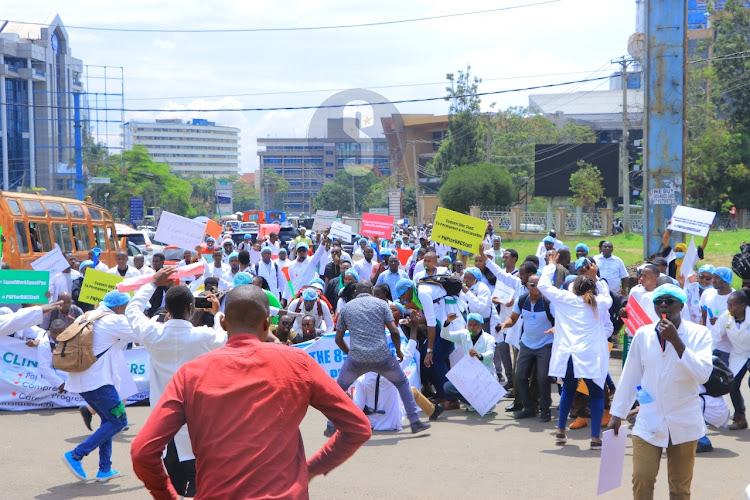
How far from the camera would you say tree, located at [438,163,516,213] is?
54.2 metres

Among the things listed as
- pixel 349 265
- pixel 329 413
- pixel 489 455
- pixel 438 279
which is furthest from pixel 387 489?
pixel 349 265

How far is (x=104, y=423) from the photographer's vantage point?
6953mm

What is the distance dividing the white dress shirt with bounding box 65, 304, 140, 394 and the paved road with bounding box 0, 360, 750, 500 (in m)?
0.83

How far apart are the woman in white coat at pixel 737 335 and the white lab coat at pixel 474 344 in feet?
8.05

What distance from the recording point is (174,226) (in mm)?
14508

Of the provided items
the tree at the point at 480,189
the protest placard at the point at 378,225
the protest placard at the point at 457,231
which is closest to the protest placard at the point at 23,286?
the protest placard at the point at 457,231

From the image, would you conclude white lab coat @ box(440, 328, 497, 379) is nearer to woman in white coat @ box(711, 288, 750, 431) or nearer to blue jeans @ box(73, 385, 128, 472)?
woman in white coat @ box(711, 288, 750, 431)

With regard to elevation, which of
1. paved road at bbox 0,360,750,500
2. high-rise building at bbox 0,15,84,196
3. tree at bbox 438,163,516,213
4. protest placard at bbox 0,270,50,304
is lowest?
paved road at bbox 0,360,750,500

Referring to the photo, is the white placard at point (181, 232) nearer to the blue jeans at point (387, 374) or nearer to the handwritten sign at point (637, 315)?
the blue jeans at point (387, 374)

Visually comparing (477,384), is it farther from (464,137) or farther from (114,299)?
(464,137)

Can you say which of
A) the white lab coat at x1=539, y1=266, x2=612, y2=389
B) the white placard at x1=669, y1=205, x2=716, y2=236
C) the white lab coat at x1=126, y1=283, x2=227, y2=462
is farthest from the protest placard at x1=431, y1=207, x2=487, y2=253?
the white lab coat at x1=126, y1=283, x2=227, y2=462

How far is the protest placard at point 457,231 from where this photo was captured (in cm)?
1293

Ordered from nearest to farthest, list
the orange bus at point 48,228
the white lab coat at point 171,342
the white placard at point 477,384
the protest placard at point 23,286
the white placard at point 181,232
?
the white lab coat at point 171,342 → the white placard at point 477,384 → the protest placard at point 23,286 → the white placard at point 181,232 → the orange bus at point 48,228

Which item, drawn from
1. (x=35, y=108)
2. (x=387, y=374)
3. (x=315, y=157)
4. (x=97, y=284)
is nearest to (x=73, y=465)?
(x=387, y=374)
